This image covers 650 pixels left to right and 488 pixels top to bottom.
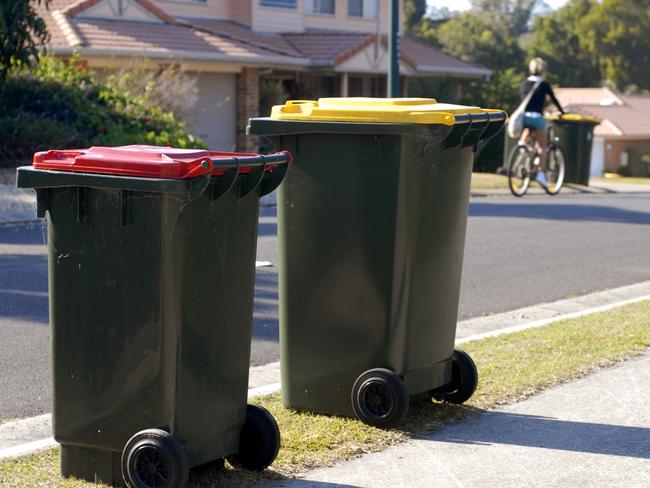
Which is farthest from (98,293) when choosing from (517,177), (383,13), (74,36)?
(383,13)

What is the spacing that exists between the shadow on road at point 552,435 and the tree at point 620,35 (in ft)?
229

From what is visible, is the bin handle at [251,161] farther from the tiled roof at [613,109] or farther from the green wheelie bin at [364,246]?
the tiled roof at [613,109]

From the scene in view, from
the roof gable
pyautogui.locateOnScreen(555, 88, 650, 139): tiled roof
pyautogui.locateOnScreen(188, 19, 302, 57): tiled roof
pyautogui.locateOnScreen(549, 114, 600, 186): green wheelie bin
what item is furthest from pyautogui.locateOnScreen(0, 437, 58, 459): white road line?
pyautogui.locateOnScreen(555, 88, 650, 139): tiled roof

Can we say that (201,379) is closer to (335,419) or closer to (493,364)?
(335,419)

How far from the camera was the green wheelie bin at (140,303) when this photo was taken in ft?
14.5

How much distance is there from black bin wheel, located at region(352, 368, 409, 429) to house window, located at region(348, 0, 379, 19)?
31707 mm

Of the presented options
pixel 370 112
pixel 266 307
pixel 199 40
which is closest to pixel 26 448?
pixel 370 112

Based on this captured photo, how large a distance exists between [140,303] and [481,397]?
8.02 ft

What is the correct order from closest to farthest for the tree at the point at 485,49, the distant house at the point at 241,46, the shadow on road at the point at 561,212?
the shadow on road at the point at 561,212, the distant house at the point at 241,46, the tree at the point at 485,49

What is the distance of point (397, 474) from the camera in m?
4.98

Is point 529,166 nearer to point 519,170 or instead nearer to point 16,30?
point 519,170

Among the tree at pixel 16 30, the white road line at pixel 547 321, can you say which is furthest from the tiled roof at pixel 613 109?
the white road line at pixel 547 321

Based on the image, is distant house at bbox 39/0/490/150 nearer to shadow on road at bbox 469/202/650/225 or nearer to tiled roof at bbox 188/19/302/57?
tiled roof at bbox 188/19/302/57

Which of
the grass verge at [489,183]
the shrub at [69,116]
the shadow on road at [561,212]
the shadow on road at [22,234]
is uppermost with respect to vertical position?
the shrub at [69,116]
